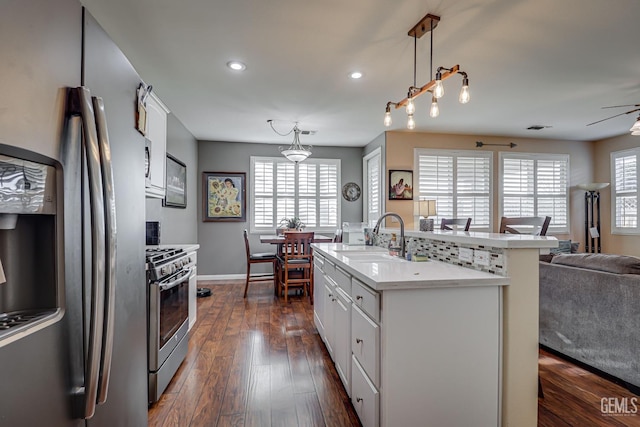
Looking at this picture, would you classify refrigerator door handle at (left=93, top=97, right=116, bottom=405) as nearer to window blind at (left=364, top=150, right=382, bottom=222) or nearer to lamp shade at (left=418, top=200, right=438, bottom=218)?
lamp shade at (left=418, top=200, right=438, bottom=218)

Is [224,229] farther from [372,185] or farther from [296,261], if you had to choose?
[372,185]

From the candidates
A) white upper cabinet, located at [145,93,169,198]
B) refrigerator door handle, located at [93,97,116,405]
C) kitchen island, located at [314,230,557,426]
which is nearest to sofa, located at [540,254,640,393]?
kitchen island, located at [314,230,557,426]

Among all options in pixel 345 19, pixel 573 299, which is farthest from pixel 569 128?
pixel 345 19

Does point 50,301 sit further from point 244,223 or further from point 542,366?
point 244,223

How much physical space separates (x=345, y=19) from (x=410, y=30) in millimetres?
514

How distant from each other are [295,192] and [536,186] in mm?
4525

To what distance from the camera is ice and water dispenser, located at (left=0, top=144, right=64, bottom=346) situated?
582 millimetres

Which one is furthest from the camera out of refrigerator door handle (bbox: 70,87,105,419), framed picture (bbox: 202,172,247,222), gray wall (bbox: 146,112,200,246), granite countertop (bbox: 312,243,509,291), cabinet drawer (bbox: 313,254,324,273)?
framed picture (bbox: 202,172,247,222)

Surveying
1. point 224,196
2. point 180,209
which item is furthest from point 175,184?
point 224,196

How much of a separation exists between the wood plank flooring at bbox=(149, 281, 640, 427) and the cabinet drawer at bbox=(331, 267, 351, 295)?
0.71 m

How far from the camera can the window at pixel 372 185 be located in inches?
220

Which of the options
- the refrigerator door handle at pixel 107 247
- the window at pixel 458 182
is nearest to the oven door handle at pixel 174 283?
the refrigerator door handle at pixel 107 247

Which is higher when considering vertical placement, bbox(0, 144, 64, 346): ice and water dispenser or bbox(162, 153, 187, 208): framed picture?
bbox(162, 153, 187, 208): framed picture

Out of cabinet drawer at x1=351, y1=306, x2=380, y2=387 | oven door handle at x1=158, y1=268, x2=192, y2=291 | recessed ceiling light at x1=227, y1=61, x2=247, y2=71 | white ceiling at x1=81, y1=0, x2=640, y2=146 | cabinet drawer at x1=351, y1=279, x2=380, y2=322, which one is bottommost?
cabinet drawer at x1=351, y1=306, x2=380, y2=387
